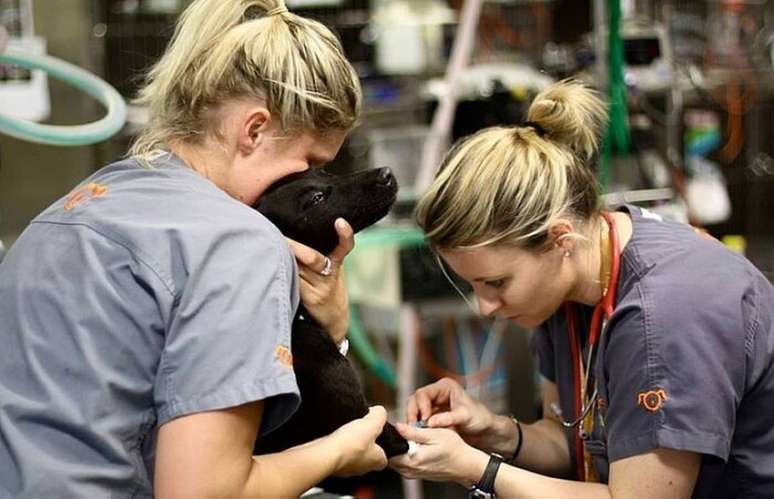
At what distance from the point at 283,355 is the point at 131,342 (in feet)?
0.53

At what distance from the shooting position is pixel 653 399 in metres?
1.49

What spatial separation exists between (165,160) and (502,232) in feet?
1.74

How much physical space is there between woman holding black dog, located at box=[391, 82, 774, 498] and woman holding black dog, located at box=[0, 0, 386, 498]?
0.41 meters

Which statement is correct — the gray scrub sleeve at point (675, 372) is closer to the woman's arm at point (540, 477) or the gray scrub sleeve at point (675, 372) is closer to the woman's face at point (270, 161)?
the woman's arm at point (540, 477)

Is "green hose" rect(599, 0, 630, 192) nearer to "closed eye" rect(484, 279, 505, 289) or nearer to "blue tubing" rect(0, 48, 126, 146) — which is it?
"closed eye" rect(484, 279, 505, 289)

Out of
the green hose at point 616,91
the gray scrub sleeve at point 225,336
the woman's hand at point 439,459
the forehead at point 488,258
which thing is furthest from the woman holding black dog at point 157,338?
the green hose at point 616,91

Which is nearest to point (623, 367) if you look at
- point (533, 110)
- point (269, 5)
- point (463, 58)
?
point (533, 110)

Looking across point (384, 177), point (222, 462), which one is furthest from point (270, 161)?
point (222, 462)

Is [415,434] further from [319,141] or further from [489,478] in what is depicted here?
[319,141]

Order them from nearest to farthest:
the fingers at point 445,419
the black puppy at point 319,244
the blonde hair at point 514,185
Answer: the black puppy at point 319,244 < the blonde hair at point 514,185 < the fingers at point 445,419

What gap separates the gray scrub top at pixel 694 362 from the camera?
147 centimetres

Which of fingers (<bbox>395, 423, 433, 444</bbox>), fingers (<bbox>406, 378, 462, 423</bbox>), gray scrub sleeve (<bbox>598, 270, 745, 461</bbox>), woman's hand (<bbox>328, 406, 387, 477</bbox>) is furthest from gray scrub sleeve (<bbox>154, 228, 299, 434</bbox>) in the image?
fingers (<bbox>406, 378, 462, 423</bbox>)

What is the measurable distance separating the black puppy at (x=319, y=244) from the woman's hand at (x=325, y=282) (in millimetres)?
11

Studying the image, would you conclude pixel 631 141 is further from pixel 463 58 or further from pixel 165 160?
pixel 165 160
